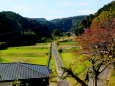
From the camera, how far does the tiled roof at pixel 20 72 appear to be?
19516mm

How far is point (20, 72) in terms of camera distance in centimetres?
2031

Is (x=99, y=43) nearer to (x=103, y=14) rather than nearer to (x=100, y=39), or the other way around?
(x=100, y=39)

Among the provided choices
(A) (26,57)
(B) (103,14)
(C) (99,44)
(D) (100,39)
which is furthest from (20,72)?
(B) (103,14)

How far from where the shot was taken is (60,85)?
77.5ft

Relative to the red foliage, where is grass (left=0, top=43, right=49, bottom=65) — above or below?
below

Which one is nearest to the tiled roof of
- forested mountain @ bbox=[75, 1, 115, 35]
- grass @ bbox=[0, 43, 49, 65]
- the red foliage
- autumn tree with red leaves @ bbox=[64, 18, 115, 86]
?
autumn tree with red leaves @ bbox=[64, 18, 115, 86]

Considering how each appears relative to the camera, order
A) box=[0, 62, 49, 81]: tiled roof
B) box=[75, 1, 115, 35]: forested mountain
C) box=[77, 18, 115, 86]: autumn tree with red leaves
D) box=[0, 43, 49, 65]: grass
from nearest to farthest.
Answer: box=[77, 18, 115, 86]: autumn tree with red leaves, box=[0, 62, 49, 81]: tiled roof, box=[0, 43, 49, 65]: grass, box=[75, 1, 115, 35]: forested mountain

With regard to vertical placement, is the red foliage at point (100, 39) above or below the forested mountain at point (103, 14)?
below

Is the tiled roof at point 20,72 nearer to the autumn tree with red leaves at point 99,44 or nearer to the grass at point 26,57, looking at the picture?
the autumn tree with red leaves at point 99,44

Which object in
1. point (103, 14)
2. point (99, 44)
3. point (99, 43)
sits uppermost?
point (103, 14)

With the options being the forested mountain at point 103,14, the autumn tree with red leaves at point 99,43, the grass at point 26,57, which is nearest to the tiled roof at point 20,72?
the autumn tree with red leaves at point 99,43

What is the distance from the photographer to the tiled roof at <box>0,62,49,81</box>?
19516mm

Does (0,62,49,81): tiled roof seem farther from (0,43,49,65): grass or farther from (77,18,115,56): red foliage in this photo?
(0,43,49,65): grass

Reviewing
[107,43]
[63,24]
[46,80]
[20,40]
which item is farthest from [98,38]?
[63,24]
